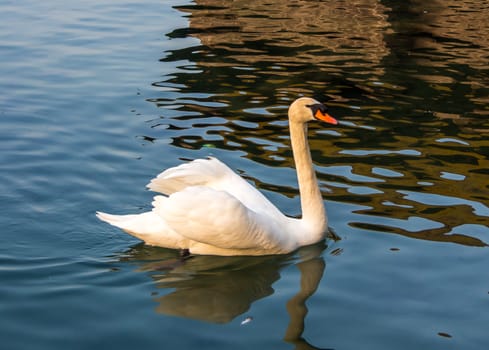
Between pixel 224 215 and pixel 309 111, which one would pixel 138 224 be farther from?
pixel 309 111

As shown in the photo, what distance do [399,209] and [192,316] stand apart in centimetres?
→ 287

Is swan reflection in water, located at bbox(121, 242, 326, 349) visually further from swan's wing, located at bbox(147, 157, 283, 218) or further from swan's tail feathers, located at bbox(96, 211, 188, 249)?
swan's wing, located at bbox(147, 157, 283, 218)

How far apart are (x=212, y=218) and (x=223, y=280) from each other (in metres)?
0.46

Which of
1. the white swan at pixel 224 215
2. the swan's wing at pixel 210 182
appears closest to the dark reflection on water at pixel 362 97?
the white swan at pixel 224 215

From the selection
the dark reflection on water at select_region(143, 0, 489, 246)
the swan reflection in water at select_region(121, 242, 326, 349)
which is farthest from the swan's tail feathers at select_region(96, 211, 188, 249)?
the dark reflection on water at select_region(143, 0, 489, 246)

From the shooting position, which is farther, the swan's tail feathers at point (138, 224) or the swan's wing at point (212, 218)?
the swan's tail feathers at point (138, 224)

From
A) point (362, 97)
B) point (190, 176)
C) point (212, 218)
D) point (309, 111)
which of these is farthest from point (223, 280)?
point (362, 97)

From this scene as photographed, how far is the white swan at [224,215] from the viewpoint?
293 inches

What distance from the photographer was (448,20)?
733 inches

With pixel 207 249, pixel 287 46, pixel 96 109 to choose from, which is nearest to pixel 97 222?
pixel 207 249

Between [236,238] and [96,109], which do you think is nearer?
[236,238]

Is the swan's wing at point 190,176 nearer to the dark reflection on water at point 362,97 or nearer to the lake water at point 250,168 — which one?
the lake water at point 250,168

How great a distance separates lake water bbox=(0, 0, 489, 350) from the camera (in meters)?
6.70

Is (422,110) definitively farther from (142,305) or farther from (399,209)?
(142,305)
